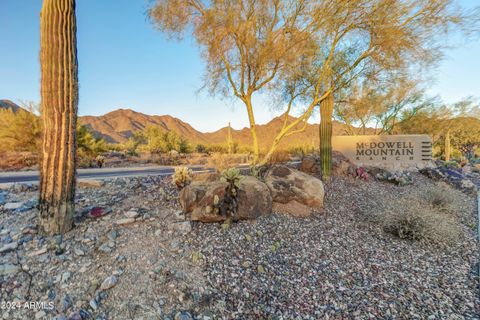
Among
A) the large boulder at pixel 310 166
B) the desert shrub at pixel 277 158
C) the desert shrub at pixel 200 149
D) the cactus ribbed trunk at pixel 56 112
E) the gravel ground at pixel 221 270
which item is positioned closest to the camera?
the gravel ground at pixel 221 270

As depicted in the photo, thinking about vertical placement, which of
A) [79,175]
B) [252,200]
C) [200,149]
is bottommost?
[252,200]

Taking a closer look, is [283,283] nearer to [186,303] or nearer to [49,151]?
[186,303]

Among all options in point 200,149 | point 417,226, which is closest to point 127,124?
point 200,149

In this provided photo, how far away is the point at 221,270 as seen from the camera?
271 cm

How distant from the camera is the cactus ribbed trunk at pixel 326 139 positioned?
7.48 m

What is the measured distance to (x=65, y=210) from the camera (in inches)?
114

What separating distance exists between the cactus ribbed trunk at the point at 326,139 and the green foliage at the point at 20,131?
435 inches

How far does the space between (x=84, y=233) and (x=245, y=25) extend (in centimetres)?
583

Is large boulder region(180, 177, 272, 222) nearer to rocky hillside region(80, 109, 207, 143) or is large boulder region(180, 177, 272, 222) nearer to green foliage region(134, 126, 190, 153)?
green foliage region(134, 126, 190, 153)

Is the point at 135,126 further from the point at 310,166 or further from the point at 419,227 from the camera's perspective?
the point at 419,227

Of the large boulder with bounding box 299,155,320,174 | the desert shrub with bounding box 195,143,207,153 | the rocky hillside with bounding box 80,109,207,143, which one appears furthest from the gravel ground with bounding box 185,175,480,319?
the rocky hillside with bounding box 80,109,207,143

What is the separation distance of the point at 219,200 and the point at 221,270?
113 centimetres

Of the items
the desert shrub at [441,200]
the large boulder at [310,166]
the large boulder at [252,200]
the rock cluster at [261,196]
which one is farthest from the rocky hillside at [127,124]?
the large boulder at [252,200]

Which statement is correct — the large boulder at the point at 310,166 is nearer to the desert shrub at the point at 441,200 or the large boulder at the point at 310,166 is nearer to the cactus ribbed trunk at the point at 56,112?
the desert shrub at the point at 441,200
